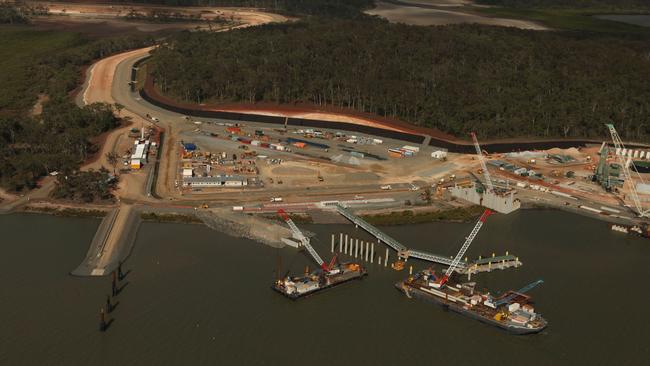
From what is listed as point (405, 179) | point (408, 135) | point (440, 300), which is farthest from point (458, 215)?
point (408, 135)

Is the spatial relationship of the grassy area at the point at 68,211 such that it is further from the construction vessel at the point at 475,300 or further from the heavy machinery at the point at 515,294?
the heavy machinery at the point at 515,294

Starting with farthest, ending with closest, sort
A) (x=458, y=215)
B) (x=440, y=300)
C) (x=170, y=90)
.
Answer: (x=170, y=90)
(x=458, y=215)
(x=440, y=300)

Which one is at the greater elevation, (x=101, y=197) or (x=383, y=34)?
(x=383, y=34)

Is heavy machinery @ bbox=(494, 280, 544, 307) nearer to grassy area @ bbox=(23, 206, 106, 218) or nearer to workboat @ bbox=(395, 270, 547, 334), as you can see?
workboat @ bbox=(395, 270, 547, 334)

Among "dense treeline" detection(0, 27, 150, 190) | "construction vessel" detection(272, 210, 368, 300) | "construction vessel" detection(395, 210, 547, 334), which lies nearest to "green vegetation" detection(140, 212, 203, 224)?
"construction vessel" detection(272, 210, 368, 300)

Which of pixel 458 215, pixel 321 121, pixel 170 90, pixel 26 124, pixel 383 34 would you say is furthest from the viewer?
pixel 383 34

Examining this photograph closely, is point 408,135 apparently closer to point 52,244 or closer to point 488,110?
point 488,110

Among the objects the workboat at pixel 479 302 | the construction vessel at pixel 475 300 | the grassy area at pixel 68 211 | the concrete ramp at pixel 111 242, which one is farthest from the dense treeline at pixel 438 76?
the concrete ramp at pixel 111 242

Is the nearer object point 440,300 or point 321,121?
point 440,300
